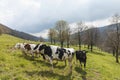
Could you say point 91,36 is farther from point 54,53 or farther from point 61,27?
point 54,53

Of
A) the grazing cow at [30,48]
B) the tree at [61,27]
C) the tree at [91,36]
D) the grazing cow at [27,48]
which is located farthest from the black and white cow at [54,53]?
the tree at [61,27]

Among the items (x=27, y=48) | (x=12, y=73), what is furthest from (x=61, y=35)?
(x=12, y=73)

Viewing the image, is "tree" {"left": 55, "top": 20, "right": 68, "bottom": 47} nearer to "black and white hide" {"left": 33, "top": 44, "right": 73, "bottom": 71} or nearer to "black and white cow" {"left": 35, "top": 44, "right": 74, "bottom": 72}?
"black and white cow" {"left": 35, "top": 44, "right": 74, "bottom": 72}

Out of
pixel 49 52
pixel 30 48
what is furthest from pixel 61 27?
pixel 49 52

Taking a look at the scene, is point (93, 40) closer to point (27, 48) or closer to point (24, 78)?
point (27, 48)

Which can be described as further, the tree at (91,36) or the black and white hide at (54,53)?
the tree at (91,36)

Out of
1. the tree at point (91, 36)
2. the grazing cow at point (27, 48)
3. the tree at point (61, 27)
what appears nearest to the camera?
the grazing cow at point (27, 48)

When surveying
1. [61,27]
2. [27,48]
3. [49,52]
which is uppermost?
[61,27]

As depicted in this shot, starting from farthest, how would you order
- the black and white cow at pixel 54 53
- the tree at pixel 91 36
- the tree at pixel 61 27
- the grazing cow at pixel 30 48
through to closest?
the tree at pixel 61 27 → the tree at pixel 91 36 → the grazing cow at pixel 30 48 → the black and white cow at pixel 54 53

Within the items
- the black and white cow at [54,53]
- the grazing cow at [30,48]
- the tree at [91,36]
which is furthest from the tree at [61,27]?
the black and white cow at [54,53]

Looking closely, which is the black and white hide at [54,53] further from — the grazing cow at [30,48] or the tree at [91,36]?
the tree at [91,36]

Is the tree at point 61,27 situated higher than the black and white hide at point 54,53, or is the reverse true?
the tree at point 61,27

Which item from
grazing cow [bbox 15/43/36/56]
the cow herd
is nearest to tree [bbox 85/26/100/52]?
grazing cow [bbox 15/43/36/56]

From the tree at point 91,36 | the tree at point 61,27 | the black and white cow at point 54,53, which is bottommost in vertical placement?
the black and white cow at point 54,53
